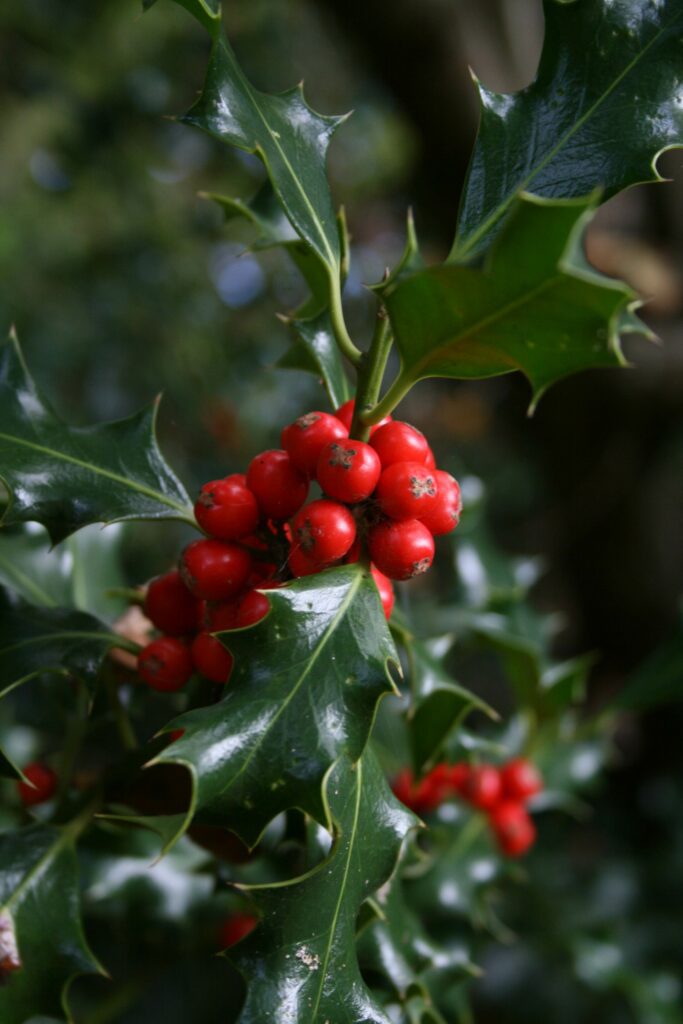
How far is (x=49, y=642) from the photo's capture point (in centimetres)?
75

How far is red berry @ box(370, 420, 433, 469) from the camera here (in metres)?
0.64

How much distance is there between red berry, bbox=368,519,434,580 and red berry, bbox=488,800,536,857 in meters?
0.79

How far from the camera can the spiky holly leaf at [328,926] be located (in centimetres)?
60

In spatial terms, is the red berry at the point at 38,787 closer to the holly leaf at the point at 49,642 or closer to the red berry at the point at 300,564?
the holly leaf at the point at 49,642

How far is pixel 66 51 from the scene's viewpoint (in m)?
3.09

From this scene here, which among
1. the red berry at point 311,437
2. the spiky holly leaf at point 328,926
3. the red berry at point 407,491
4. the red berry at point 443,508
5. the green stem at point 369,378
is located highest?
the green stem at point 369,378

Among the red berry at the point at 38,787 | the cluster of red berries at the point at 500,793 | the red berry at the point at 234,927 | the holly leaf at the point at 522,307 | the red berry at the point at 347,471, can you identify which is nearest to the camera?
the holly leaf at the point at 522,307

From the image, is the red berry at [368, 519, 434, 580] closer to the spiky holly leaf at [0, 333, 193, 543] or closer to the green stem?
the green stem

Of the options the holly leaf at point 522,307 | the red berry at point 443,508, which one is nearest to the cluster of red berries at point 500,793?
the red berry at point 443,508

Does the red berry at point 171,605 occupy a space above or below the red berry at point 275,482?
below

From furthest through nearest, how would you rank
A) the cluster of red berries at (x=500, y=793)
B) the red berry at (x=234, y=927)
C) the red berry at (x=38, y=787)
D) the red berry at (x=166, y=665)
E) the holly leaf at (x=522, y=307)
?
the cluster of red berries at (x=500, y=793) < the red berry at (x=234, y=927) < the red berry at (x=38, y=787) < the red berry at (x=166, y=665) < the holly leaf at (x=522, y=307)

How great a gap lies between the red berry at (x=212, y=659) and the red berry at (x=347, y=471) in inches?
6.3

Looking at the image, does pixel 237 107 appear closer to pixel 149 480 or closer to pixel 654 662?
pixel 149 480

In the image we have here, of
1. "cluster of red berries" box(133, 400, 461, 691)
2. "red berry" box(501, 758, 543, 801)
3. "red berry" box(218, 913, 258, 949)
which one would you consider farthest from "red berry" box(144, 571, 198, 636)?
"red berry" box(501, 758, 543, 801)
